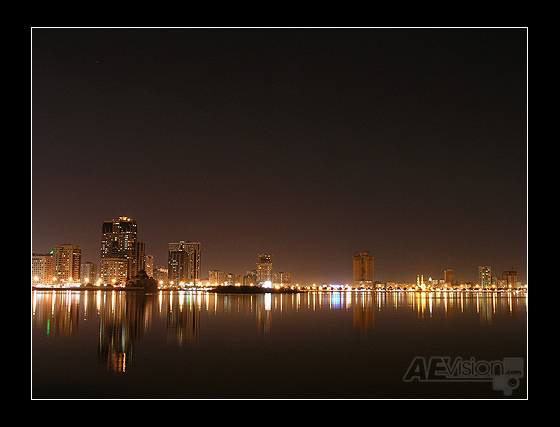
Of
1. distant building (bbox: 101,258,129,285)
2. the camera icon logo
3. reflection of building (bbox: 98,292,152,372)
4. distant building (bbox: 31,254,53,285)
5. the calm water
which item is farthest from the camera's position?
distant building (bbox: 101,258,129,285)

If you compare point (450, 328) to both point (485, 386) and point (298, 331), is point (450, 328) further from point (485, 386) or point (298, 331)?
point (485, 386)

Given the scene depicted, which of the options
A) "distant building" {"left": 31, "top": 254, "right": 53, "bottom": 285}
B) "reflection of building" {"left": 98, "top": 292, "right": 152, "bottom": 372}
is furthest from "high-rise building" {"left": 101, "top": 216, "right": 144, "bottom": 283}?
"reflection of building" {"left": 98, "top": 292, "right": 152, "bottom": 372}

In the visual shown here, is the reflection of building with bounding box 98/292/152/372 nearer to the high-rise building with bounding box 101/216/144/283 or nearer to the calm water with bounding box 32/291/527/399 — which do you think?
the calm water with bounding box 32/291/527/399

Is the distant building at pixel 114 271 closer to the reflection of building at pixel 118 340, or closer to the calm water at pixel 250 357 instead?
the reflection of building at pixel 118 340

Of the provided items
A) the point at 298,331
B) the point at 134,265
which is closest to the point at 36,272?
the point at 134,265

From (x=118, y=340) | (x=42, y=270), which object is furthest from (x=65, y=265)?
(x=118, y=340)

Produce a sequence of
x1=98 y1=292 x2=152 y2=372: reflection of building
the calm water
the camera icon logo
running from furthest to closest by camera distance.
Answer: x1=98 y1=292 x2=152 y2=372: reflection of building, the camera icon logo, the calm water

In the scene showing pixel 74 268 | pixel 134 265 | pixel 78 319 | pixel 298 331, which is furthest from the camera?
pixel 134 265

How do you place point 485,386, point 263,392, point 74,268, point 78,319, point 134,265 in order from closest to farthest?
point 263,392 → point 485,386 → point 78,319 → point 74,268 → point 134,265

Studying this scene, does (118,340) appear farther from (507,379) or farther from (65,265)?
(65,265)
